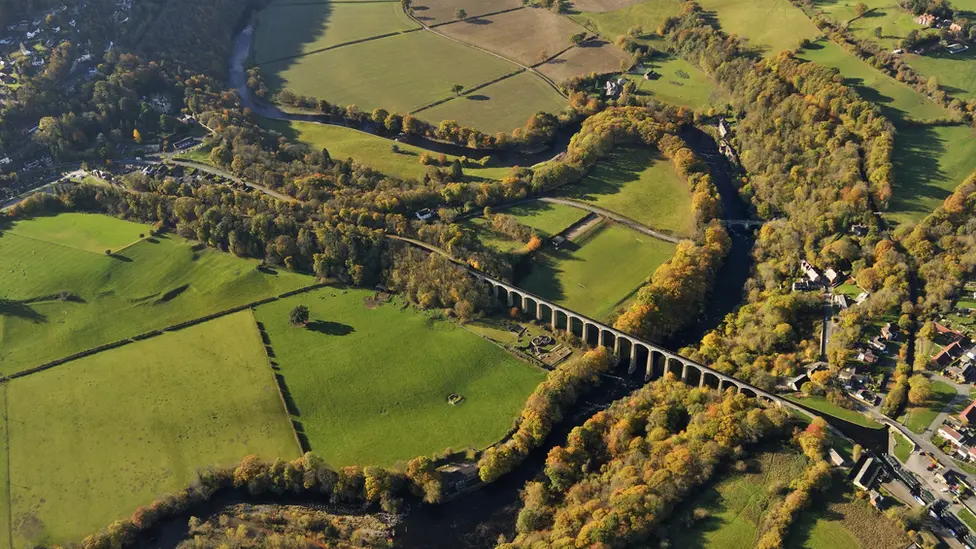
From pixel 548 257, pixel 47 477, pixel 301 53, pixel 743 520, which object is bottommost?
pixel 47 477

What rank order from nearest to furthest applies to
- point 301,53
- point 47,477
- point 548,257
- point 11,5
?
1. point 47,477
2. point 548,257
3. point 11,5
4. point 301,53

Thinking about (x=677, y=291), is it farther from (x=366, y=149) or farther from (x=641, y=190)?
(x=366, y=149)

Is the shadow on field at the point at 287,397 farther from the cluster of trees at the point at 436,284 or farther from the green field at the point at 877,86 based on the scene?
the green field at the point at 877,86

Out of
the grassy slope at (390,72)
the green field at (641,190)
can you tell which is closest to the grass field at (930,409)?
the green field at (641,190)

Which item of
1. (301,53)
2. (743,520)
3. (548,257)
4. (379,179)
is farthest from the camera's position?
(301,53)

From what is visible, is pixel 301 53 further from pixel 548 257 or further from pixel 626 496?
pixel 626 496

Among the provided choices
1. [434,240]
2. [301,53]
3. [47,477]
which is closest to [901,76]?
[434,240]

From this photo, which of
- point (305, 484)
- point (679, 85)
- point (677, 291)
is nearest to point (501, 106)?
point (679, 85)
